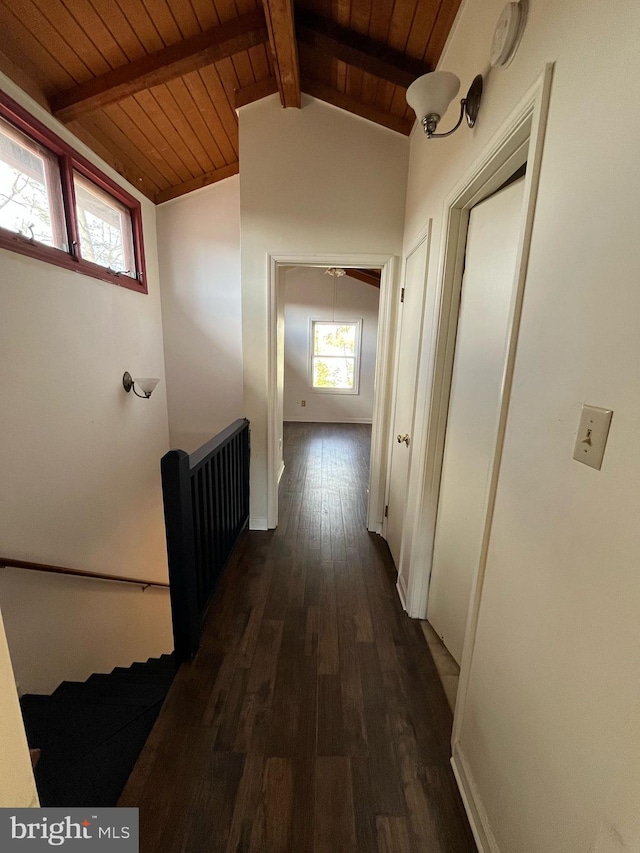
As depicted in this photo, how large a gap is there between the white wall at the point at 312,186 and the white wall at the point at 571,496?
4.53 feet

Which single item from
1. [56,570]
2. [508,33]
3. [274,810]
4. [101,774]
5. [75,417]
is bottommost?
[101,774]

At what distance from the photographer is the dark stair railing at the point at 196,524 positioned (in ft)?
4.83

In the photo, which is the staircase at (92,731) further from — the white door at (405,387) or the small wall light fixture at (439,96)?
the small wall light fixture at (439,96)

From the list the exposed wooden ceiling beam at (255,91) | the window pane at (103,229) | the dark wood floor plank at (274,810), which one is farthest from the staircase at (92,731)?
the exposed wooden ceiling beam at (255,91)

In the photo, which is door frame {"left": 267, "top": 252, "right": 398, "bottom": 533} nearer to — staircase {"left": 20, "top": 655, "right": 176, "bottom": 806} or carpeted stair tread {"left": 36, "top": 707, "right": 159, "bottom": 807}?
staircase {"left": 20, "top": 655, "right": 176, "bottom": 806}

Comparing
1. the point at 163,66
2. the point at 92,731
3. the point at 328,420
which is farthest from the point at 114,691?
the point at 328,420

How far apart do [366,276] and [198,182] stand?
330 cm

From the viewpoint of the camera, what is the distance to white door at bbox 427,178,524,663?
1258 millimetres

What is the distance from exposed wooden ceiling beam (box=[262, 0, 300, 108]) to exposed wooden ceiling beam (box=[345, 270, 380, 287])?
11.8ft

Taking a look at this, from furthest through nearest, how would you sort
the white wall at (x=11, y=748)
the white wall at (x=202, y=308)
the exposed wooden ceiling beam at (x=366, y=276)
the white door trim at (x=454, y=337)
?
the exposed wooden ceiling beam at (x=366, y=276)
the white wall at (x=202, y=308)
the white door trim at (x=454, y=337)
the white wall at (x=11, y=748)

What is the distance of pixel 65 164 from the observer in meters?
2.18

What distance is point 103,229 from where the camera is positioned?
8.70 ft

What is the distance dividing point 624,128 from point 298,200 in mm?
2127

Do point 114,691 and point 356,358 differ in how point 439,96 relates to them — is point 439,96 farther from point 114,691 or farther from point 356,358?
point 356,358
